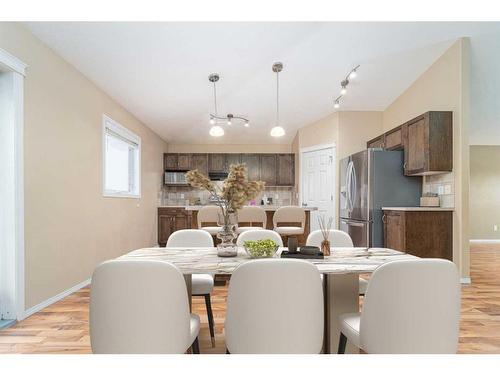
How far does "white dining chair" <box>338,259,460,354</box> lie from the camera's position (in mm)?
→ 1337

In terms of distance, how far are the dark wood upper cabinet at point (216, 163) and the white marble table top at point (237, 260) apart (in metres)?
5.63

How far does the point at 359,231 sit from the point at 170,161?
15.1 ft

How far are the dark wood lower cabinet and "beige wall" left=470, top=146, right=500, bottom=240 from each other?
498 centimetres

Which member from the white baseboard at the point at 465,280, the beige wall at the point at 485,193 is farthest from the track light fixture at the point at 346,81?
the beige wall at the point at 485,193

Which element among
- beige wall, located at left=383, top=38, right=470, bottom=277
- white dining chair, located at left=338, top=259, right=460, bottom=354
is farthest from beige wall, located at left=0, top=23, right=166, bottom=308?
beige wall, located at left=383, top=38, right=470, bottom=277

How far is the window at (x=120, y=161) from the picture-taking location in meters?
4.64

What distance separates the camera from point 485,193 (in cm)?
812

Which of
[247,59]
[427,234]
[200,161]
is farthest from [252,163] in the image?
[427,234]

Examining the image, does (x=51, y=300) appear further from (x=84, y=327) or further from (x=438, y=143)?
(x=438, y=143)

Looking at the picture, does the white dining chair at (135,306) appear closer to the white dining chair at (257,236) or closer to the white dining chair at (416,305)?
the white dining chair at (416,305)

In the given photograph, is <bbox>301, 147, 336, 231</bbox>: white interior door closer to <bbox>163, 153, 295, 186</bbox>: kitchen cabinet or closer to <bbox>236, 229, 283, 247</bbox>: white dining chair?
<bbox>163, 153, 295, 186</bbox>: kitchen cabinet

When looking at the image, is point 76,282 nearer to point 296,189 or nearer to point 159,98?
point 159,98

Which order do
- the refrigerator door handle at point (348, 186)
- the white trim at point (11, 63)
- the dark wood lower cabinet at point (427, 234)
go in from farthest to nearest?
1. the refrigerator door handle at point (348, 186)
2. the dark wood lower cabinet at point (427, 234)
3. the white trim at point (11, 63)
